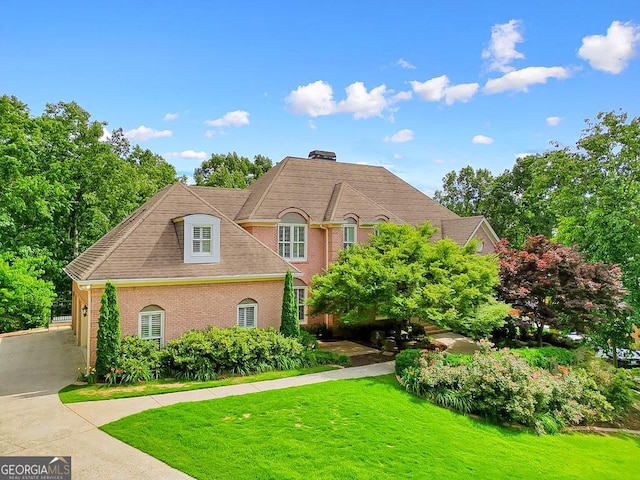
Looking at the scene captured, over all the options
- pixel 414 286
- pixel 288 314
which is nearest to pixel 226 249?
pixel 288 314

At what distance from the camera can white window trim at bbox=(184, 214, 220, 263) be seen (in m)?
17.4

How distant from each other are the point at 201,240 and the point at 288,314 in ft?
16.0

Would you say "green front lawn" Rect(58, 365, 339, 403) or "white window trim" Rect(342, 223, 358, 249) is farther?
"white window trim" Rect(342, 223, 358, 249)

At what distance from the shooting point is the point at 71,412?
11922mm

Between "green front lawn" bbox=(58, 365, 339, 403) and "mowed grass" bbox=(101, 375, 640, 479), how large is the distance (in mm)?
1719

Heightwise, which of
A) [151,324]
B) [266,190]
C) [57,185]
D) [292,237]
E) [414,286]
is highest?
[57,185]

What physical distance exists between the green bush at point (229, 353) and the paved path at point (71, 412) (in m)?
1.38

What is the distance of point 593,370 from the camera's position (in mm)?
17562

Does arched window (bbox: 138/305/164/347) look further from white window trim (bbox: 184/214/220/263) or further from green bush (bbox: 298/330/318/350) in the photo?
green bush (bbox: 298/330/318/350)

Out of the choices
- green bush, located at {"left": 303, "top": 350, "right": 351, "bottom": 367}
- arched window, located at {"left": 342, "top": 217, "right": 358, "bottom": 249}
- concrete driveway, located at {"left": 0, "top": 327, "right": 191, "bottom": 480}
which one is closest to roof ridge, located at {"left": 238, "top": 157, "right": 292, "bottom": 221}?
arched window, located at {"left": 342, "top": 217, "right": 358, "bottom": 249}

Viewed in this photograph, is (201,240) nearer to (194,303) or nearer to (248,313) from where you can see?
(194,303)

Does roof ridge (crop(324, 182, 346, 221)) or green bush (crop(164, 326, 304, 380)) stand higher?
roof ridge (crop(324, 182, 346, 221))

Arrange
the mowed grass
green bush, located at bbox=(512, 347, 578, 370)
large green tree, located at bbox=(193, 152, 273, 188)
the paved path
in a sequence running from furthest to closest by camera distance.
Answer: large green tree, located at bbox=(193, 152, 273, 188)
green bush, located at bbox=(512, 347, 578, 370)
the mowed grass
the paved path

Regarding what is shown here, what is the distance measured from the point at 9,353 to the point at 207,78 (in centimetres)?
1529
